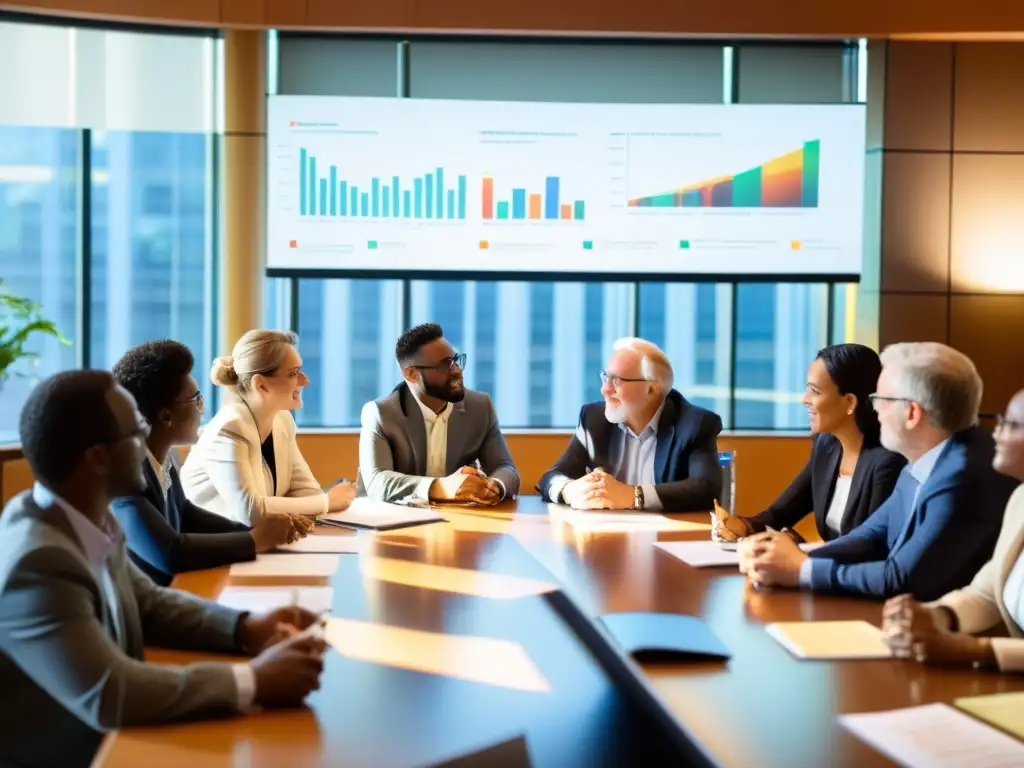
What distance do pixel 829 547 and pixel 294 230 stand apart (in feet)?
15.0

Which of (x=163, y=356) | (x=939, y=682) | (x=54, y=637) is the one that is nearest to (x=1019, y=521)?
(x=939, y=682)

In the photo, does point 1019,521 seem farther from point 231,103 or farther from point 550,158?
point 231,103

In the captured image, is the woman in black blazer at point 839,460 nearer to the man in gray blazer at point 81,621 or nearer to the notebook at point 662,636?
the notebook at point 662,636

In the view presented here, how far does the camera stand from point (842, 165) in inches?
274

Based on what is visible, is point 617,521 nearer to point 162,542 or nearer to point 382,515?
point 382,515

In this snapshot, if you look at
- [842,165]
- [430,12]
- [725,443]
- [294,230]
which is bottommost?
[725,443]

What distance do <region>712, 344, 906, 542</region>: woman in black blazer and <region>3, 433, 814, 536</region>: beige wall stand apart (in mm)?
3073

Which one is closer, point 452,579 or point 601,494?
point 452,579

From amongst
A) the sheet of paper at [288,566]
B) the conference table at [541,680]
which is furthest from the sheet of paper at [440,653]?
the sheet of paper at [288,566]

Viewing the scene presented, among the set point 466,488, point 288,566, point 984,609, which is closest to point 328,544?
point 288,566

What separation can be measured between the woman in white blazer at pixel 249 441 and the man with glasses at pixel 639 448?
3.02 feet

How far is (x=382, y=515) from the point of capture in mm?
3859

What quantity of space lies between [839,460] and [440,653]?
200 centimetres

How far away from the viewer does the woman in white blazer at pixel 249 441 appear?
372 centimetres
